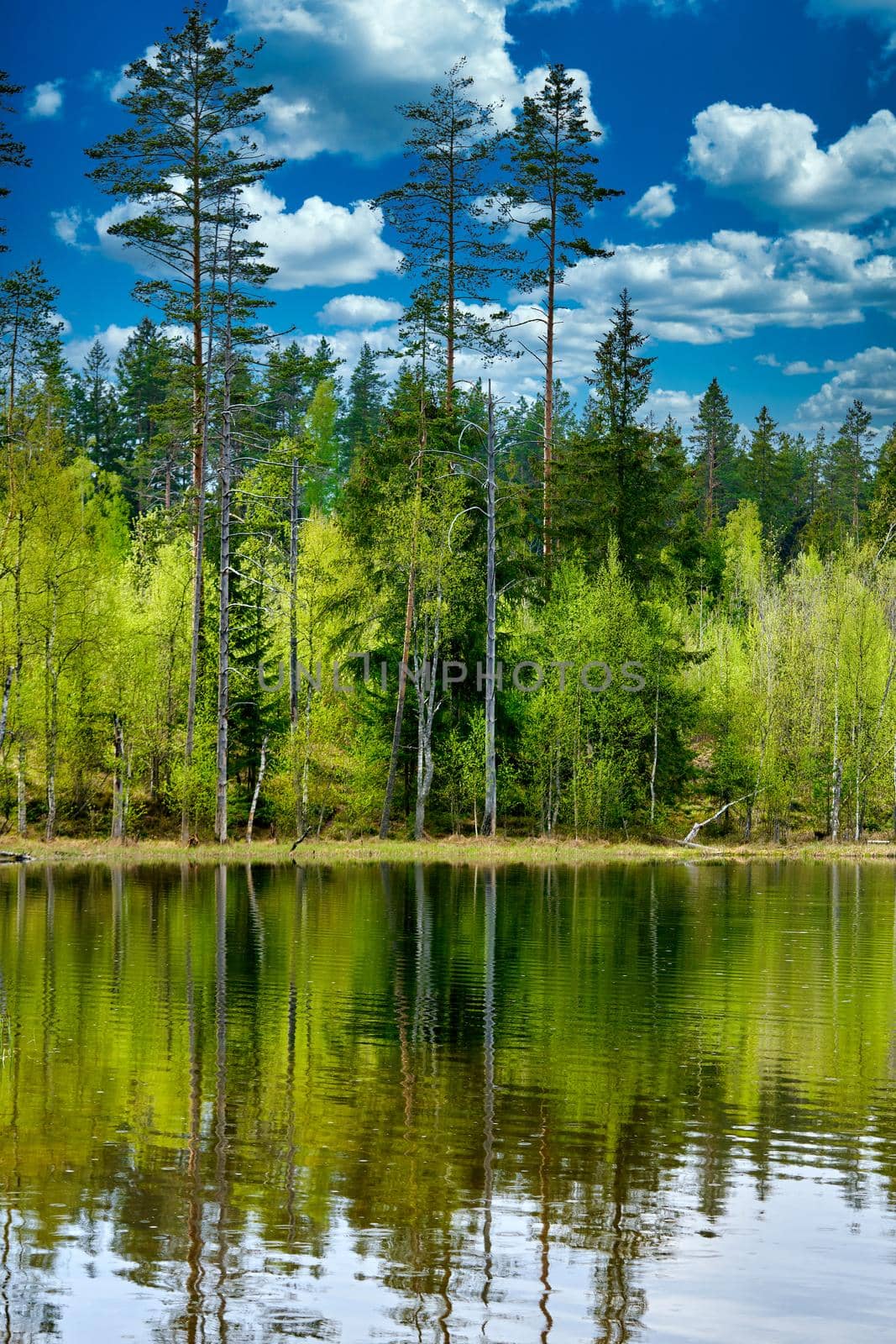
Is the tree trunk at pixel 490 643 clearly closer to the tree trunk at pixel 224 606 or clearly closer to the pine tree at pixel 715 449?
the tree trunk at pixel 224 606

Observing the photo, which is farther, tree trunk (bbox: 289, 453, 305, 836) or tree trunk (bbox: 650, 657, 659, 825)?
tree trunk (bbox: 650, 657, 659, 825)

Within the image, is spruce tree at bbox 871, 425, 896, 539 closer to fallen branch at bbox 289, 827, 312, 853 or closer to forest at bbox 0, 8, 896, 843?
forest at bbox 0, 8, 896, 843

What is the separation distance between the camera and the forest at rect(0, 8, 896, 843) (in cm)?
4191

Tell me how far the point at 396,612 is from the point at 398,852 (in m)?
9.68

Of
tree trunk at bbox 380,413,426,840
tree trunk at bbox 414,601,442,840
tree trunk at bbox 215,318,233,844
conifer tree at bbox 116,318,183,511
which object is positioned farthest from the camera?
conifer tree at bbox 116,318,183,511

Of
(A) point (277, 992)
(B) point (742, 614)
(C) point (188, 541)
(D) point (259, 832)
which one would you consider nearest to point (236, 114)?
(C) point (188, 541)

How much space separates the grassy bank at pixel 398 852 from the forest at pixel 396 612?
1.79 meters

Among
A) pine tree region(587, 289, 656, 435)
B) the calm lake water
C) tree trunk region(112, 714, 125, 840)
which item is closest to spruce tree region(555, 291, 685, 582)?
pine tree region(587, 289, 656, 435)

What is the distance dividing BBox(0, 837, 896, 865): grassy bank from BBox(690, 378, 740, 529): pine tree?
60.2 metres

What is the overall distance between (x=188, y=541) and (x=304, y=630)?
611 centimetres

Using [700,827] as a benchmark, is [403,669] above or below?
above

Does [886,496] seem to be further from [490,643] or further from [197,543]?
[197,543]

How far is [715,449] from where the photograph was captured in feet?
365

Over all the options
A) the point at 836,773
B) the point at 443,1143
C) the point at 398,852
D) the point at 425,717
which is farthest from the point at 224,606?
the point at 443,1143
